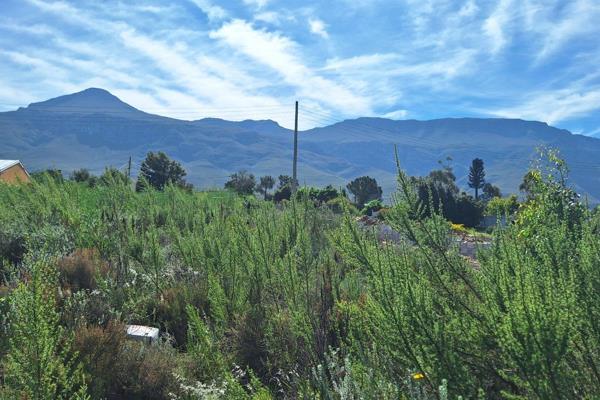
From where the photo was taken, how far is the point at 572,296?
2.13 metres

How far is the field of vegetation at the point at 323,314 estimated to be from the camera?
7.47 feet

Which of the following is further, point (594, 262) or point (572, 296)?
point (594, 262)

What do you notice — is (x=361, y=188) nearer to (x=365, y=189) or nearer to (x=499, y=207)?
(x=365, y=189)

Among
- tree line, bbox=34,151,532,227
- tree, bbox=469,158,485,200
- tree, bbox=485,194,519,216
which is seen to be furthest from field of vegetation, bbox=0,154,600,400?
tree, bbox=469,158,485,200

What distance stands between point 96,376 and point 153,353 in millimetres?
503

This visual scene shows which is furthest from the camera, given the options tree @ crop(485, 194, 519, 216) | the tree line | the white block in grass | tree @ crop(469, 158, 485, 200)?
tree @ crop(469, 158, 485, 200)

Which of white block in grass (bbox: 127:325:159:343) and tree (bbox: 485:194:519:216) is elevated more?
tree (bbox: 485:194:519:216)

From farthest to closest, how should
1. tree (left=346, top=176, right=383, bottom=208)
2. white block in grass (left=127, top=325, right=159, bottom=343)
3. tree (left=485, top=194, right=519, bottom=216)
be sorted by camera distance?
tree (left=346, top=176, right=383, bottom=208)
white block in grass (left=127, top=325, right=159, bottom=343)
tree (left=485, top=194, right=519, bottom=216)

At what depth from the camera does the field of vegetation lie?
228 centimetres

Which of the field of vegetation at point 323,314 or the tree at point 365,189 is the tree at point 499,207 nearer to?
the field of vegetation at point 323,314

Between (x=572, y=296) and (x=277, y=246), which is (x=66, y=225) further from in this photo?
(x=572, y=296)

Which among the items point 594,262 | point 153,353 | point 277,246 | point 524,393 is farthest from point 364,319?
point 277,246

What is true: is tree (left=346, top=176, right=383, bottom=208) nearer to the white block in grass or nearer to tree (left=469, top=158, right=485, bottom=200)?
tree (left=469, top=158, right=485, bottom=200)

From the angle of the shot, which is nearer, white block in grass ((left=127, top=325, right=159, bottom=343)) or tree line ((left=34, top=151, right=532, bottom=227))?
white block in grass ((left=127, top=325, right=159, bottom=343))
